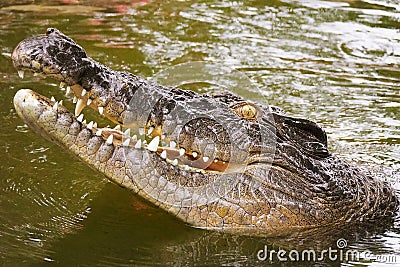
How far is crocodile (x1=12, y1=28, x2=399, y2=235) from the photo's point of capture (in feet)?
15.5

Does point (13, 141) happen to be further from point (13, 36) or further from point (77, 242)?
point (13, 36)

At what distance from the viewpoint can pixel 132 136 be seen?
4965mm

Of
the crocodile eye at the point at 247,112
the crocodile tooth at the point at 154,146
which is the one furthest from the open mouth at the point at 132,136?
the crocodile eye at the point at 247,112

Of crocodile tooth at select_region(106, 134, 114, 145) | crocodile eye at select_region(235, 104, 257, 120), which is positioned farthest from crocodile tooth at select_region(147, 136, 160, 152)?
crocodile eye at select_region(235, 104, 257, 120)

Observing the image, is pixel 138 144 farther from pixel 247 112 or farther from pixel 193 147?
pixel 247 112

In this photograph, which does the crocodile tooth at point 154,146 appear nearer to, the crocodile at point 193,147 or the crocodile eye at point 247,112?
the crocodile at point 193,147

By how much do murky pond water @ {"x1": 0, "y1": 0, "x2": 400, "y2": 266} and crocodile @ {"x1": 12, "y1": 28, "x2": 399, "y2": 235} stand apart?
0.21 meters

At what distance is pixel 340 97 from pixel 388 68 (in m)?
1.34

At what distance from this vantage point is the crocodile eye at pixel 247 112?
200 inches

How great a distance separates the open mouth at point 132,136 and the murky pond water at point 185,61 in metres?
0.49

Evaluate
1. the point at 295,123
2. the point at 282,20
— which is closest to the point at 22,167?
the point at 295,123

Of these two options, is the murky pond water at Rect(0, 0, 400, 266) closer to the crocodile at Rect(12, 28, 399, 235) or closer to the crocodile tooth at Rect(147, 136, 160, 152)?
the crocodile at Rect(12, 28, 399, 235)

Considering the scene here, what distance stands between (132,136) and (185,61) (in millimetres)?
4500

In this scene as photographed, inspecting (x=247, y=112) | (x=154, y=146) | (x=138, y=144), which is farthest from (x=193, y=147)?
(x=247, y=112)
